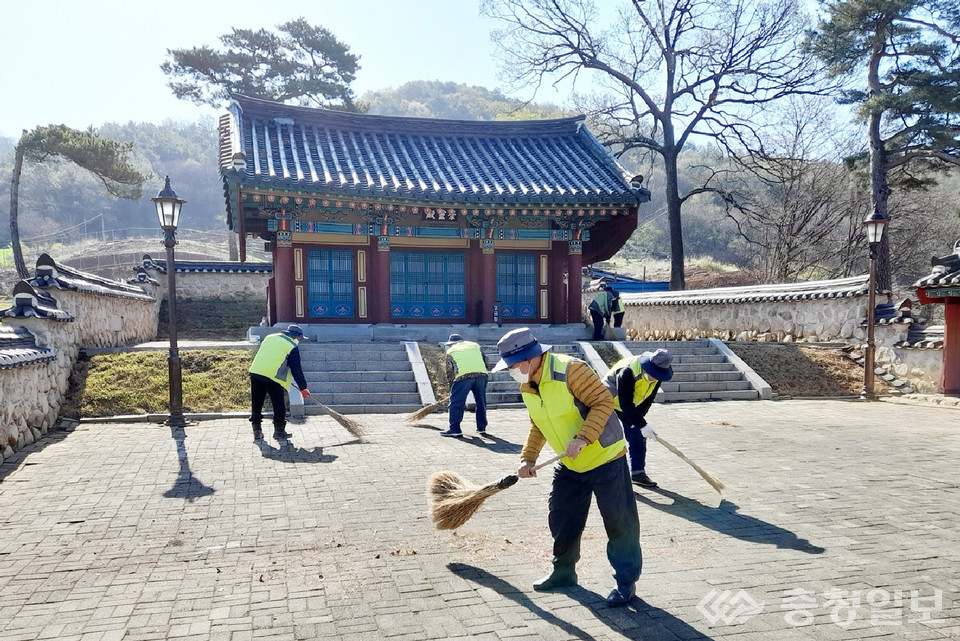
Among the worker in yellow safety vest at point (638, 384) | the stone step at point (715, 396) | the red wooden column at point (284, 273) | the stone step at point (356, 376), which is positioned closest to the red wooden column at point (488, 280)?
the stone step at point (356, 376)

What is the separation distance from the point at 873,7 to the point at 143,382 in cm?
2234

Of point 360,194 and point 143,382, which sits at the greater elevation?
point 360,194

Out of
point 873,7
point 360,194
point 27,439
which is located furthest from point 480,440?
point 873,7

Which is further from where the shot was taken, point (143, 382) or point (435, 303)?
point (435, 303)

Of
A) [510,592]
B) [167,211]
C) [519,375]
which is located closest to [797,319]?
[519,375]

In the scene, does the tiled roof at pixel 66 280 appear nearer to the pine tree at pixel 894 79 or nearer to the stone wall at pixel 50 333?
the stone wall at pixel 50 333

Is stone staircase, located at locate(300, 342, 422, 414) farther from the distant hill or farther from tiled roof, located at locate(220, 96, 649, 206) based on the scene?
the distant hill

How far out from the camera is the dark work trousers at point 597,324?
1582cm

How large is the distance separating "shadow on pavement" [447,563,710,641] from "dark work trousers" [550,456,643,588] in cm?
16

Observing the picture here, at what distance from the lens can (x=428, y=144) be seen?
1828 cm

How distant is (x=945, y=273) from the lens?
39.7ft

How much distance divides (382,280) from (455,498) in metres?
12.2

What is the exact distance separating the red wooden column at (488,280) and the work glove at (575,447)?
43.1 feet

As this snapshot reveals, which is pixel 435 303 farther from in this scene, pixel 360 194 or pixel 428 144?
pixel 428 144
